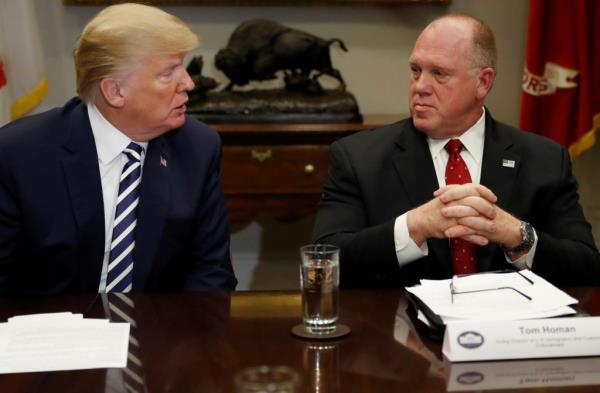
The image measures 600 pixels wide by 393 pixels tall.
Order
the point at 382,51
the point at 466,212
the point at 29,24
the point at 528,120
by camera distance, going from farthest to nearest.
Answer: the point at 382,51, the point at 528,120, the point at 29,24, the point at 466,212

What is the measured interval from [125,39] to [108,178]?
1.09 feet

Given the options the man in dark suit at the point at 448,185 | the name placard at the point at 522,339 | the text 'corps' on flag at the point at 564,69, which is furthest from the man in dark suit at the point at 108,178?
the text 'corps' on flag at the point at 564,69

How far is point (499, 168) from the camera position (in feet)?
7.38

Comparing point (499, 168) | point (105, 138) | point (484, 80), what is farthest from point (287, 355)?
point (484, 80)

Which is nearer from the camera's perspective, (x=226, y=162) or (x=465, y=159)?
(x=465, y=159)

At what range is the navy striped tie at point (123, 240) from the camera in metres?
2.05

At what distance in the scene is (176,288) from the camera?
7.23 feet

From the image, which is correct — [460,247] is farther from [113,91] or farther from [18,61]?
[18,61]

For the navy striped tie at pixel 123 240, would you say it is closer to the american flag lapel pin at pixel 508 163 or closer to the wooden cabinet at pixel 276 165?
the american flag lapel pin at pixel 508 163

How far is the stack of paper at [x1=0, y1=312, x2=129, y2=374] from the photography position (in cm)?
141

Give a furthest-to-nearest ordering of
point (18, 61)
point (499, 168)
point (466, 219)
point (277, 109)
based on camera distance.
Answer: point (277, 109), point (18, 61), point (499, 168), point (466, 219)

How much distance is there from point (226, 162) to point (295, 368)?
2.49 metres

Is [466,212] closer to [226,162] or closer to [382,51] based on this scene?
[226,162]

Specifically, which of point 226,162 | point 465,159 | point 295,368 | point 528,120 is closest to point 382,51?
point 528,120
